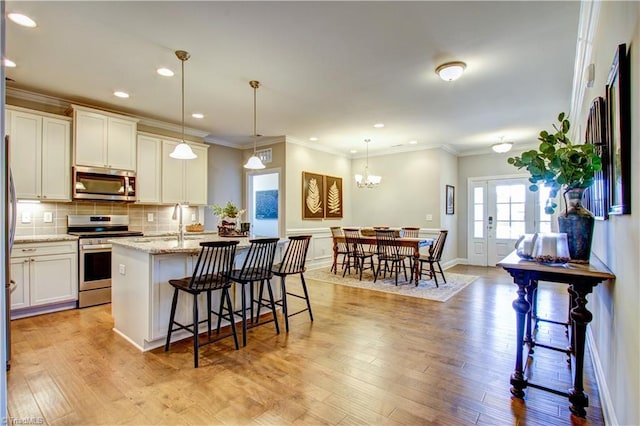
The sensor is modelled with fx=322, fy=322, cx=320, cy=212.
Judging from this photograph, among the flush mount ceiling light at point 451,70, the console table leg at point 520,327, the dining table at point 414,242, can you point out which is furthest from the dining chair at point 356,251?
the console table leg at point 520,327

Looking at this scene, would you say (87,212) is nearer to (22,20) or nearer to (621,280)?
(22,20)

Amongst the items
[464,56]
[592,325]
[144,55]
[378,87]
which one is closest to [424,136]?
[378,87]

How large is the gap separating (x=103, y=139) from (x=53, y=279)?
1.94m

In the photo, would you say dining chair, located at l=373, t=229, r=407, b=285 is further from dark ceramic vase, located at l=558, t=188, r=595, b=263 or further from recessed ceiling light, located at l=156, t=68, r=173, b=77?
recessed ceiling light, located at l=156, t=68, r=173, b=77

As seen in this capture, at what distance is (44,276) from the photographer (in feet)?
12.5

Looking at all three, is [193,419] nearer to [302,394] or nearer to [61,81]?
[302,394]

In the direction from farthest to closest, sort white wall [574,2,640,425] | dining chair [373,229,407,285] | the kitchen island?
dining chair [373,229,407,285] < the kitchen island < white wall [574,2,640,425]

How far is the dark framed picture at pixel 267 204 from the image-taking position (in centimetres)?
824

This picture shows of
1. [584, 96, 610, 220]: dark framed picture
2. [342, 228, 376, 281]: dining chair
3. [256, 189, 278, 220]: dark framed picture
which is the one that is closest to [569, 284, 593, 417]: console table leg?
[584, 96, 610, 220]: dark framed picture

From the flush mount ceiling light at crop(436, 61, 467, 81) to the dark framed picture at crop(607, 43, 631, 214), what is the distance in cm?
173

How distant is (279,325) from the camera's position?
3459 millimetres

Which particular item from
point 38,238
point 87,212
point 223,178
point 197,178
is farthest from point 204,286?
point 223,178

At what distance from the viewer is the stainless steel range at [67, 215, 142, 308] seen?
4.10m

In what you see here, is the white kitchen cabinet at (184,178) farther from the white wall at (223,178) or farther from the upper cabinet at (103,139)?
the white wall at (223,178)
